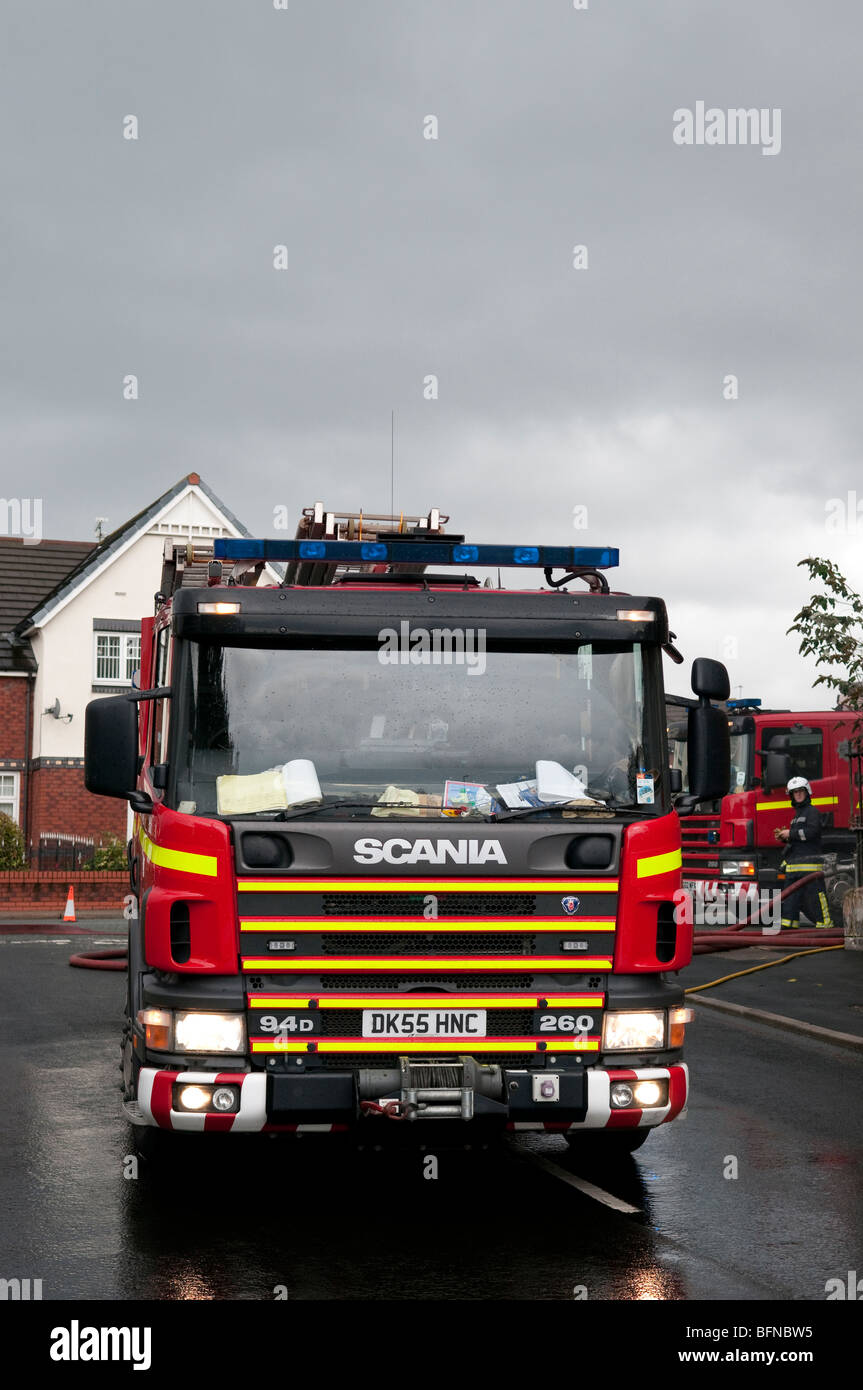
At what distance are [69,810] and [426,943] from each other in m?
29.5

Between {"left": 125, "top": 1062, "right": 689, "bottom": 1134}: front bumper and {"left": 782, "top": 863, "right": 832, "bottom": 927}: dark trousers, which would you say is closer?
{"left": 125, "top": 1062, "right": 689, "bottom": 1134}: front bumper

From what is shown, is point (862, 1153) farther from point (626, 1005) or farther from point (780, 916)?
point (780, 916)

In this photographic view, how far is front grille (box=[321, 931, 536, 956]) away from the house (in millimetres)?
28554

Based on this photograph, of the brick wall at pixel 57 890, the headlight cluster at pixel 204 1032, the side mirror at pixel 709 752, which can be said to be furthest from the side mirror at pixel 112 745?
the brick wall at pixel 57 890

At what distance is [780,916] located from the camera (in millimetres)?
19875

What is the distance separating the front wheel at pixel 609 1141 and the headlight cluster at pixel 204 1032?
2.09m

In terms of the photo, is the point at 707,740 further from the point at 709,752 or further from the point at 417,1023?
the point at 417,1023

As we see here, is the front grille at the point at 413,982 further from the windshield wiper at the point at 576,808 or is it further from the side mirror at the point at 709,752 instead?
the side mirror at the point at 709,752

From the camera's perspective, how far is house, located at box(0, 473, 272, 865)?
34.5m

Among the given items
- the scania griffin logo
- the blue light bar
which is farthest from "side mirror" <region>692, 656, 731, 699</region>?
the scania griffin logo

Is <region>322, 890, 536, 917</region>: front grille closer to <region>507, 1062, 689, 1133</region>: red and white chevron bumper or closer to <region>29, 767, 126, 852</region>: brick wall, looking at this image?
<region>507, 1062, 689, 1133</region>: red and white chevron bumper

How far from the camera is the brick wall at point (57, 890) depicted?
2750 centimetres

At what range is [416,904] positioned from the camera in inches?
239

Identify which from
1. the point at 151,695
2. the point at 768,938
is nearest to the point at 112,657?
the point at 768,938
